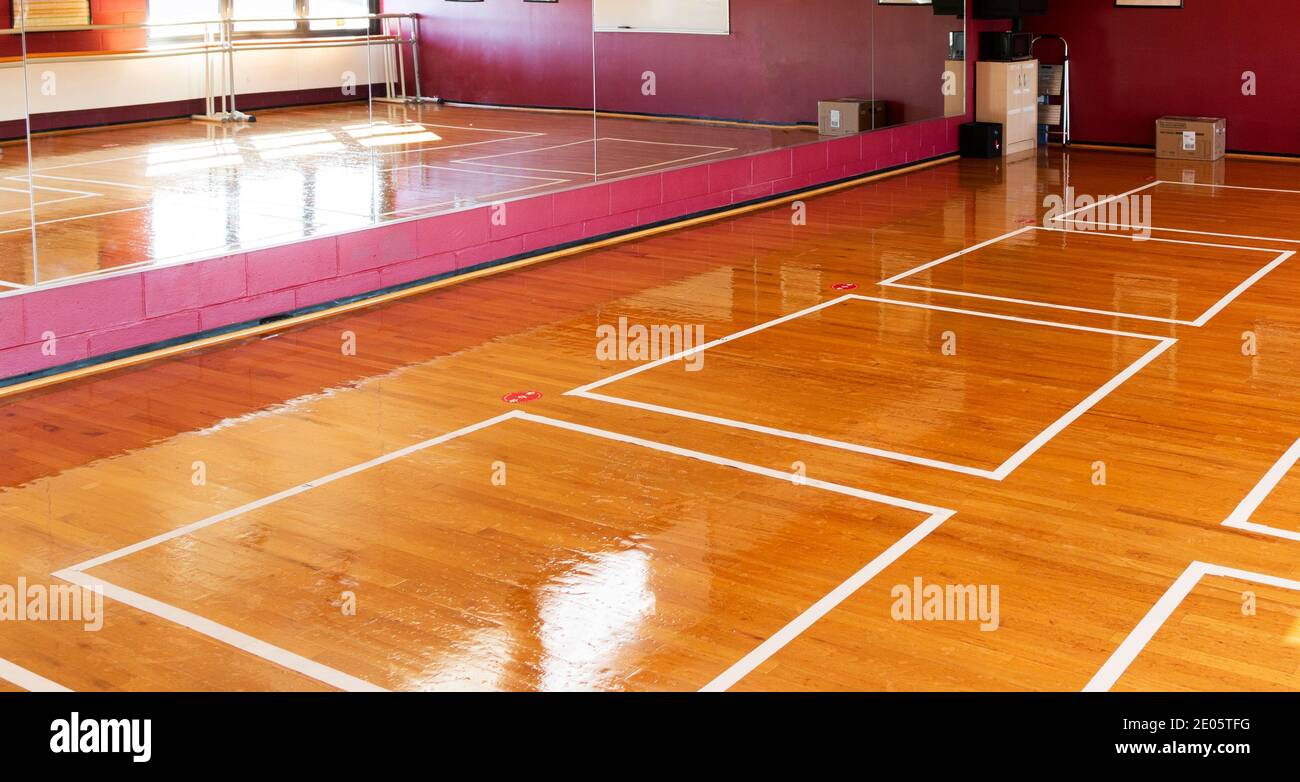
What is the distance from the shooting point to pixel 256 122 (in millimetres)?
7488

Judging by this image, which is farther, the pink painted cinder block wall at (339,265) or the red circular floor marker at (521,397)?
the pink painted cinder block wall at (339,265)

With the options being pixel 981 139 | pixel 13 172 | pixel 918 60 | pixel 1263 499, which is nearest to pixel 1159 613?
pixel 1263 499

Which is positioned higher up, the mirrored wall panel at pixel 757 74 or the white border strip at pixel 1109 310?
the mirrored wall panel at pixel 757 74

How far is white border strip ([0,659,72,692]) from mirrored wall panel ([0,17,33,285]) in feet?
10.2

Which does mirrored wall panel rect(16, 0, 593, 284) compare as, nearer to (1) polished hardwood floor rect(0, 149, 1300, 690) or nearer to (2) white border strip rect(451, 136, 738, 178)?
(2) white border strip rect(451, 136, 738, 178)

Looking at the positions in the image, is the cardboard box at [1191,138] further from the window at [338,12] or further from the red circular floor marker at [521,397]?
the red circular floor marker at [521,397]

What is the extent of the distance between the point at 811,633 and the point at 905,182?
8.74m

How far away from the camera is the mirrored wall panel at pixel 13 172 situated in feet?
20.7

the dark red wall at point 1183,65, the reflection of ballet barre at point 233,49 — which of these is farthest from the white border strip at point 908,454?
the dark red wall at point 1183,65

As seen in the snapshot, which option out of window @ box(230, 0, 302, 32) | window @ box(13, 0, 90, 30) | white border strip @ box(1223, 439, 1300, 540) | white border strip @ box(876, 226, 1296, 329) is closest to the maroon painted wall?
window @ box(230, 0, 302, 32)

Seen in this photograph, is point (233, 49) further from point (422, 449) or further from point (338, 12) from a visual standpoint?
point (422, 449)

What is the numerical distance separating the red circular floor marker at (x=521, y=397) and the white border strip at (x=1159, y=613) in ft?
9.63

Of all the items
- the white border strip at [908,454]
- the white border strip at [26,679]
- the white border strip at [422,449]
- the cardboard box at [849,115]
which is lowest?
the white border strip at [26,679]
